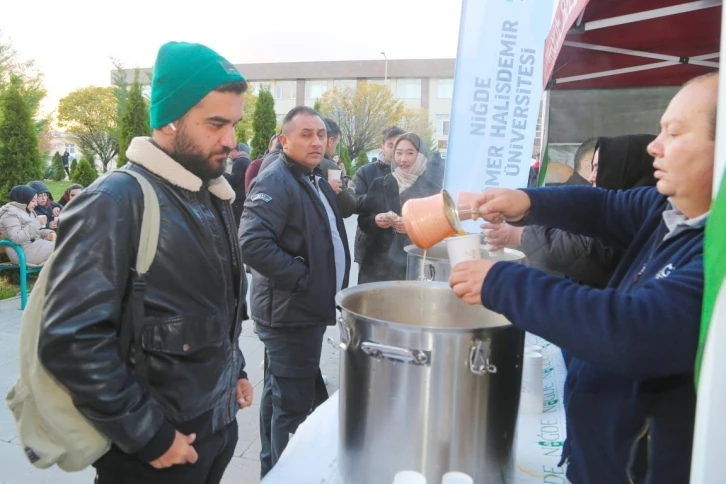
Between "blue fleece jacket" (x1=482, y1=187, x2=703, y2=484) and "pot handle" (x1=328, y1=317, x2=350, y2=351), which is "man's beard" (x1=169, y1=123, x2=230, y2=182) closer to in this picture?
"pot handle" (x1=328, y1=317, x2=350, y2=351)

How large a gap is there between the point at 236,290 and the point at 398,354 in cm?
77

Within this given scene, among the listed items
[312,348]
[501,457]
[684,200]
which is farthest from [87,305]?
[312,348]

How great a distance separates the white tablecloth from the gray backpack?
0.53 metres

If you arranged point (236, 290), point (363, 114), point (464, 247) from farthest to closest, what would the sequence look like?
1. point (363, 114)
2. point (236, 290)
3. point (464, 247)

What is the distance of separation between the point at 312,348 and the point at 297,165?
1.08 m

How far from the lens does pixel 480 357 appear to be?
4.22 ft

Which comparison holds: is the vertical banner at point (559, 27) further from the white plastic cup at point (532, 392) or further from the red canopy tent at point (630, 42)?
the white plastic cup at point (532, 392)

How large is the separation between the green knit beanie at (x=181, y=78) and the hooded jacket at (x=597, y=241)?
1.61m

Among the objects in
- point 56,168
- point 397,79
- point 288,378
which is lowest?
point 288,378

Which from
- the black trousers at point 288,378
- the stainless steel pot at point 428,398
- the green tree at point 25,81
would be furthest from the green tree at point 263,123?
the stainless steel pot at point 428,398

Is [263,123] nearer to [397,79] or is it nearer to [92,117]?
[92,117]

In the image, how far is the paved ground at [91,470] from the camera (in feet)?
9.64

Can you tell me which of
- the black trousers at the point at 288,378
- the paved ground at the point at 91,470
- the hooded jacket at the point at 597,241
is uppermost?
the hooded jacket at the point at 597,241

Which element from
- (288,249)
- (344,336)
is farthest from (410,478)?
(288,249)
